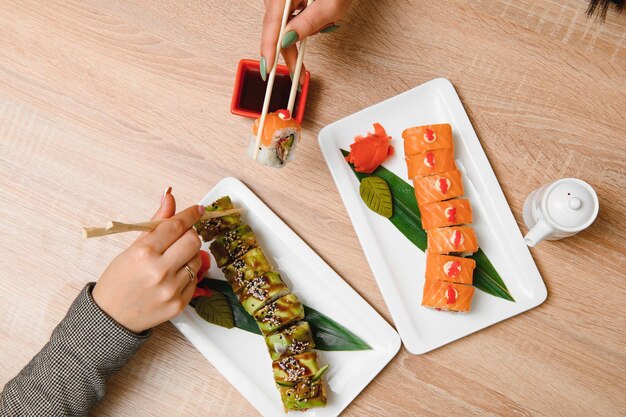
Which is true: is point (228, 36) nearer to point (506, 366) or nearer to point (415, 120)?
point (415, 120)

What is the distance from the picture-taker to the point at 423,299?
77.7 inches

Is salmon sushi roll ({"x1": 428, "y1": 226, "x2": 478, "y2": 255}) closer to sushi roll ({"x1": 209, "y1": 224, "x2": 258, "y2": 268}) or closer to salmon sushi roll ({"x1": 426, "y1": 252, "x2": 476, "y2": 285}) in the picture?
salmon sushi roll ({"x1": 426, "y1": 252, "x2": 476, "y2": 285})

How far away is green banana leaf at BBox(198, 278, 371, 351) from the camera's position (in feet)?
6.61

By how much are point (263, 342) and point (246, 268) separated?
31 centimetres

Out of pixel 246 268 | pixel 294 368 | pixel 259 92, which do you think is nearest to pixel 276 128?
pixel 259 92

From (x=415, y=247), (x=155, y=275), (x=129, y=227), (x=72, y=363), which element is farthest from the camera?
(x=415, y=247)

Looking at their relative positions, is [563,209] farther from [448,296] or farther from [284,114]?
[284,114]

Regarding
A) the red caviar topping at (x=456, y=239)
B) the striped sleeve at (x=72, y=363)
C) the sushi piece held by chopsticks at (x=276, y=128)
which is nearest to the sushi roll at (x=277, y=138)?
the sushi piece held by chopsticks at (x=276, y=128)

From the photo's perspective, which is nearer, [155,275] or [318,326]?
[155,275]

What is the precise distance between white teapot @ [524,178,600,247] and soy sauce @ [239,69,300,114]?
93cm

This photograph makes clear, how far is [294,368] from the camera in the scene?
6.25 feet

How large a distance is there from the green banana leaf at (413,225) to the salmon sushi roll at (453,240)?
8cm

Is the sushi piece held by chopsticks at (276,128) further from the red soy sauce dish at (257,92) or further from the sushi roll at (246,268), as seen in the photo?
the sushi roll at (246,268)

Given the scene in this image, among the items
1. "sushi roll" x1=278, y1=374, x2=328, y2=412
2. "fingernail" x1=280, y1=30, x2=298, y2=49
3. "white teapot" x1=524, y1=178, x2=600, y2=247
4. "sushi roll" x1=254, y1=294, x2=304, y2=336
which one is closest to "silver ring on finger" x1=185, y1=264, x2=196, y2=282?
"sushi roll" x1=254, y1=294, x2=304, y2=336
